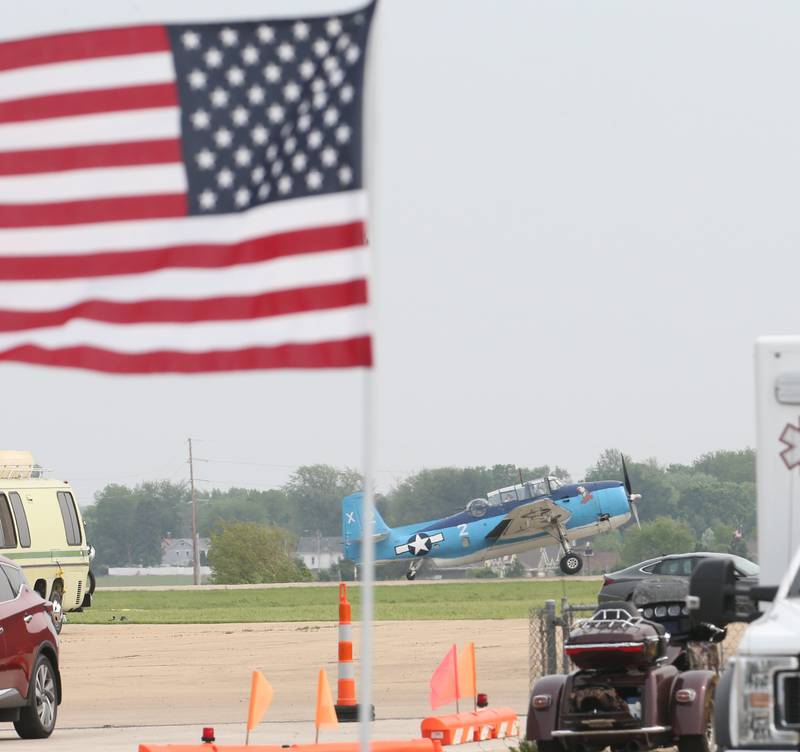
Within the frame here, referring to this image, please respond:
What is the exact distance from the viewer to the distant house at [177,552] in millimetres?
173613

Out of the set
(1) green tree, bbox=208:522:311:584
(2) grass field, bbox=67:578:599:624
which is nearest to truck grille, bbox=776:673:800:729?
(2) grass field, bbox=67:578:599:624

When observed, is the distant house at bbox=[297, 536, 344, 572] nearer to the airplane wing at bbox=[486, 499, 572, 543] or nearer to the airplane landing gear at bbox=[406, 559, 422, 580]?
the airplane landing gear at bbox=[406, 559, 422, 580]

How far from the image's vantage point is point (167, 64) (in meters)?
8.20

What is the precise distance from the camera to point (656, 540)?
101 m

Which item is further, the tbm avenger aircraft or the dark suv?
the tbm avenger aircraft

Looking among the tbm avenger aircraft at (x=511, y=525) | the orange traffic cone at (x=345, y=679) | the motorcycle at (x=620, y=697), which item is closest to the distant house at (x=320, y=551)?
the tbm avenger aircraft at (x=511, y=525)

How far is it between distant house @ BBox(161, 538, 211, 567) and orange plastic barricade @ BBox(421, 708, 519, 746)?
157m

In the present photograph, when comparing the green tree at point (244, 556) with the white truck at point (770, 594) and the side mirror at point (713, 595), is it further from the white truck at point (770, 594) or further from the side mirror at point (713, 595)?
the side mirror at point (713, 595)

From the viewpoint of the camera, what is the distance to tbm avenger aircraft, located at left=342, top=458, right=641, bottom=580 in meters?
63.2

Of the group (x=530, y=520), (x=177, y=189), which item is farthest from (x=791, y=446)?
(x=530, y=520)

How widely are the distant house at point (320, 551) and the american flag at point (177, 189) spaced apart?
532 feet

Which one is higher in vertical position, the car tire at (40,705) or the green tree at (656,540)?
the green tree at (656,540)

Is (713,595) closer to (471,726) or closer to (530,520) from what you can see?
(471,726)

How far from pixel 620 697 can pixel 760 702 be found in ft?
10.9
